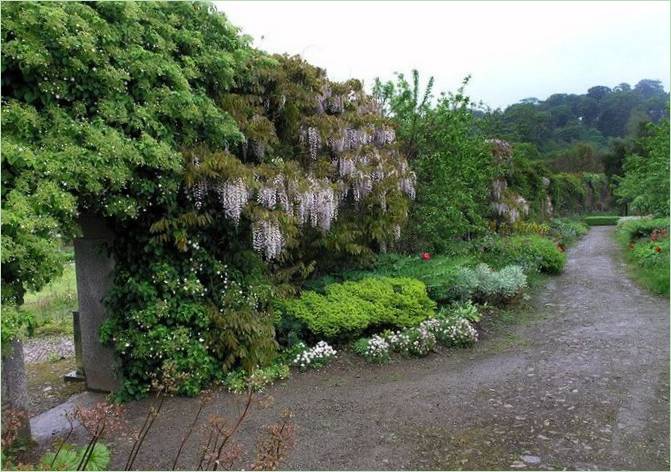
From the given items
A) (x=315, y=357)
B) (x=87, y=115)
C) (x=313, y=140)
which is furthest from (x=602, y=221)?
(x=87, y=115)

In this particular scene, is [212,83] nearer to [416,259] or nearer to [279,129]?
[279,129]

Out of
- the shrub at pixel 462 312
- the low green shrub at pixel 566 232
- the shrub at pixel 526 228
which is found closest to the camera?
the shrub at pixel 462 312

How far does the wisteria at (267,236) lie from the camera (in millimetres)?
5340

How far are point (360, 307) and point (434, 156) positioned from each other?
3656 mm

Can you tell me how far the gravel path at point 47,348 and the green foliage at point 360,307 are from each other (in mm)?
3884

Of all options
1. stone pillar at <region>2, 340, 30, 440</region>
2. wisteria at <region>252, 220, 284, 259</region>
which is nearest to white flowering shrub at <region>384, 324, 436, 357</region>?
wisteria at <region>252, 220, 284, 259</region>

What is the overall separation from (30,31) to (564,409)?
4863mm

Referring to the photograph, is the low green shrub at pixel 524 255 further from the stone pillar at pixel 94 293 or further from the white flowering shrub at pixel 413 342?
the stone pillar at pixel 94 293

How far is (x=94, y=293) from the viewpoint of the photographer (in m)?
5.57

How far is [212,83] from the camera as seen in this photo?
559 cm

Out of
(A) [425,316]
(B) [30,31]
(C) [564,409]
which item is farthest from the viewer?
(A) [425,316]

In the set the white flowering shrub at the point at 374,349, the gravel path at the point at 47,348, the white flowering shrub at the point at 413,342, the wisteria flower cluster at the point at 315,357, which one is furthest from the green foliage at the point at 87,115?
the gravel path at the point at 47,348

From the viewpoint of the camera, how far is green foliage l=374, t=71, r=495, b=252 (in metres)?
8.84

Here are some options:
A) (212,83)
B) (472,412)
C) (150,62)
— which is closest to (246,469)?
(472,412)
